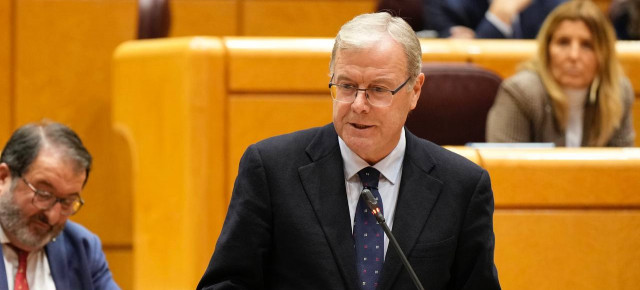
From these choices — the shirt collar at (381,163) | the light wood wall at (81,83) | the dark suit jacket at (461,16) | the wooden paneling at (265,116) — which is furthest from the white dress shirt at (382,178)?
the light wood wall at (81,83)

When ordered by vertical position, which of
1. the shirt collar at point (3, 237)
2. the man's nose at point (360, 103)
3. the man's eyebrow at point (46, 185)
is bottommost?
the shirt collar at point (3, 237)

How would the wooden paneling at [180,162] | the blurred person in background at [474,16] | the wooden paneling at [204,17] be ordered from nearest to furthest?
the wooden paneling at [180,162], the blurred person in background at [474,16], the wooden paneling at [204,17]

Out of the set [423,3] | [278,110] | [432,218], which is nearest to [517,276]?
[432,218]

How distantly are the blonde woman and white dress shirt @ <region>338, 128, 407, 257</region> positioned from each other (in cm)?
71

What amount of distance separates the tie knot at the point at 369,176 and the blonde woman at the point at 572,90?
720 millimetres

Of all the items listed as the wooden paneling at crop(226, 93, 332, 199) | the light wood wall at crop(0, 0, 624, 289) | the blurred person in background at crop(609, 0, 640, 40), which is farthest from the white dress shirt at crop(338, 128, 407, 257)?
the blurred person in background at crop(609, 0, 640, 40)

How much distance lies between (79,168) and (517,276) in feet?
1.90

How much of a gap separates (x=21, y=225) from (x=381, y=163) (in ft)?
2.01

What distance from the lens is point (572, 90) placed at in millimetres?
1530

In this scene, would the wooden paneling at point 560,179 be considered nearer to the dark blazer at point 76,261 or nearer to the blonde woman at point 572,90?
the blonde woman at point 572,90

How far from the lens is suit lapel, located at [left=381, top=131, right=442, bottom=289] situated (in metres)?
0.73

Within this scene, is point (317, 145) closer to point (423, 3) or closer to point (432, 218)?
point (432, 218)

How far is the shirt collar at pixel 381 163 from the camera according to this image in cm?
77

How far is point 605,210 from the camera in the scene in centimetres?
113
